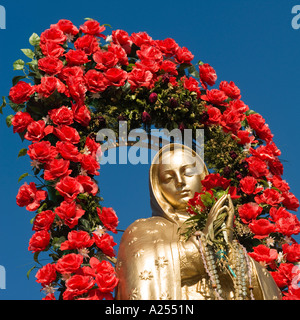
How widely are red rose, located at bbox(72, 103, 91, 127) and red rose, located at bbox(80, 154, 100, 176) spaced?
563 millimetres

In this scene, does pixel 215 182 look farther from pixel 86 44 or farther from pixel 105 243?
pixel 86 44

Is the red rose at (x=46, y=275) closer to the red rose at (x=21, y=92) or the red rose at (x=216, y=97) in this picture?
the red rose at (x=21, y=92)

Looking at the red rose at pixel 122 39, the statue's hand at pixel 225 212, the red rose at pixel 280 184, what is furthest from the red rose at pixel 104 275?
the red rose at pixel 122 39

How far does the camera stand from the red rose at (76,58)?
12.2m

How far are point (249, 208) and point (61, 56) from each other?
3.60 meters

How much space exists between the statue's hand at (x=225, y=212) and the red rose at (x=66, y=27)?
12.5ft

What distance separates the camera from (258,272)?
1085 centimetres

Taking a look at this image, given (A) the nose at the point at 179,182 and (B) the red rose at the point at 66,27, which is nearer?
(A) the nose at the point at 179,182

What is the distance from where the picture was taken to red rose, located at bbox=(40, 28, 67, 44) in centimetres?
1241

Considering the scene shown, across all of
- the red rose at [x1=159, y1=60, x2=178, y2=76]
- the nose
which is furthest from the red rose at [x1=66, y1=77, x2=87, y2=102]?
the nose

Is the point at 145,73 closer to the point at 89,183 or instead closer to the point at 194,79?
the point at 194,79

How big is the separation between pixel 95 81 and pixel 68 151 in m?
1.26

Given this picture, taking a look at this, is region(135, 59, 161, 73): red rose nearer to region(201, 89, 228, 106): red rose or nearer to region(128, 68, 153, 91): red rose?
region(128, 68, 153, 91): red rose

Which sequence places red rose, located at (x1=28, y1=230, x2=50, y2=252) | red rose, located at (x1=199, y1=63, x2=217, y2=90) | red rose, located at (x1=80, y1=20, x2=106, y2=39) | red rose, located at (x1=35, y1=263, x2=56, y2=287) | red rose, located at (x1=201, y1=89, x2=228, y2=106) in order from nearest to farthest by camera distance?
red rose, located at (x1=35, y1=263, x2=56, y2=287)
red rose, located at (x1=28, y1=230, x2=50, y2=252)
red rose, located at (x1=80, y1=20, x2=106, y2=39)
red rose, located at (x1=201, y1=89, x2=228, y2=106)
red rose, located at (x1=199, y1=63, x2=217, y2=90)
